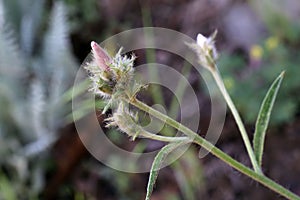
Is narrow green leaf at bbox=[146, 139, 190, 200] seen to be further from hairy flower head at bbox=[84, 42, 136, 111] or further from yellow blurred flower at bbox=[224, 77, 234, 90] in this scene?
yellow blurred flower at bbox=[224, 77, 234, 90]

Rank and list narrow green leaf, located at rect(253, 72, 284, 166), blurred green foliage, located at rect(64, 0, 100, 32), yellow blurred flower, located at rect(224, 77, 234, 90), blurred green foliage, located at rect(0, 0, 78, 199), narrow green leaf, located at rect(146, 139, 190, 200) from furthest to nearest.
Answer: blurred green foliage, located at rect(64, 0, 100, 32)
blurred green foliage, located at rect(0, 0, 78, 199)
yellow blurred flower, located at rect(224, 77, 234, 90)
narrow green leaf, located at rect(253, 72, 284, 166)
narrow green leaf, located at rect(146, 139, 190, 200)

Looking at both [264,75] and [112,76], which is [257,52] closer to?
[264,75]

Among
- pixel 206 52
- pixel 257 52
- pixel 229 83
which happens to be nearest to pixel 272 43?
pixel 257 52

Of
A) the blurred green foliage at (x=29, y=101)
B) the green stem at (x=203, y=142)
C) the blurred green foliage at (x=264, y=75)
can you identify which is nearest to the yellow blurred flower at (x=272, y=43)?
the blurred green foliage at (x=264, y=75)

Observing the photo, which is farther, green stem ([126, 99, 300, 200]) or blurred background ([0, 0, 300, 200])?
blurred background ([0, 0, 300, 200])

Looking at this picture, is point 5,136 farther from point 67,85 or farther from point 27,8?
point 27,8

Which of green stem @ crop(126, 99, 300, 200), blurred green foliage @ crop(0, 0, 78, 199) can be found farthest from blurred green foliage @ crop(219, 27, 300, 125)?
green stem @ crop(126, 99, 300, 200)

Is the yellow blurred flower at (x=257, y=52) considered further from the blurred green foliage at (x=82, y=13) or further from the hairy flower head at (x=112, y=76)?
the hairy flower head at (x=112, y=76)

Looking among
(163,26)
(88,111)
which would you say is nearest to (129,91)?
(88,111)
